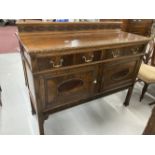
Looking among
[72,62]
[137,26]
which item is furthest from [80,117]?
[137,26]

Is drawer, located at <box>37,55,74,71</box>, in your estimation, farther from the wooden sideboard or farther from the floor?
the floor

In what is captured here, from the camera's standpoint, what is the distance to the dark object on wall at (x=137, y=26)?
2.97m

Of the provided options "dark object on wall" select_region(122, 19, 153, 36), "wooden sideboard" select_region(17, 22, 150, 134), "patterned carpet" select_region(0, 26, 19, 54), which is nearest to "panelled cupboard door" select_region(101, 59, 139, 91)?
"wooden sideboard" select_region(17, 22, 150, 134)

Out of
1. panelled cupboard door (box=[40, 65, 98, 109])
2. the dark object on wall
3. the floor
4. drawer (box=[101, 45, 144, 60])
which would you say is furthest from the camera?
the dark object on wall

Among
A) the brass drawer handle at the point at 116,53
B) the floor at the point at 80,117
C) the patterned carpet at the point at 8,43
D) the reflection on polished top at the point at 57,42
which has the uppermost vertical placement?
the reflection on polished top at the point at 57,42

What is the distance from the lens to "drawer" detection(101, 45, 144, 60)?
1382 millimetres

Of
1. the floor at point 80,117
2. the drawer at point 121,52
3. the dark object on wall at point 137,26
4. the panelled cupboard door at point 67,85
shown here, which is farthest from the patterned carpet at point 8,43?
the drawer at point 121,52

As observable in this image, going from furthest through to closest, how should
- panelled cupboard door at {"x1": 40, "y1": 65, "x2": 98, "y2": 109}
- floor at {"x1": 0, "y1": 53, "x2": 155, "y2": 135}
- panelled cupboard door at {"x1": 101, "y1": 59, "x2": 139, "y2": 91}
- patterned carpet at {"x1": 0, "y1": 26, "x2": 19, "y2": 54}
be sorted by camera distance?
1. patterned carpet at {"x1": 0, "y1": 26, "x2": 19, "y2": 54}
2. floor at {"x1": 0, "y1": 53, "x2": 155, "y2": 135}
3. panelled cupboard door at {"x1": 101, "y1": 59, "x2": 139, "y2": 91}
4. panelled cupboard door at {"x1": 40, "y1": 65, "x2": 98, "y2": 109}

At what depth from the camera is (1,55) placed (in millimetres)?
3559

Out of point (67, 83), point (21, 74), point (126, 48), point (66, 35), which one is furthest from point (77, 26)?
point (21, 74)

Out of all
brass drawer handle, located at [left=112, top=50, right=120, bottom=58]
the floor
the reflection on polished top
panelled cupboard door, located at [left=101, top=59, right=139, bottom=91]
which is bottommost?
the floor

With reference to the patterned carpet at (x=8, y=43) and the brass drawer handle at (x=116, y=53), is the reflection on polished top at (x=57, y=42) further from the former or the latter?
the patterned carpet at (x=8, y=43)
